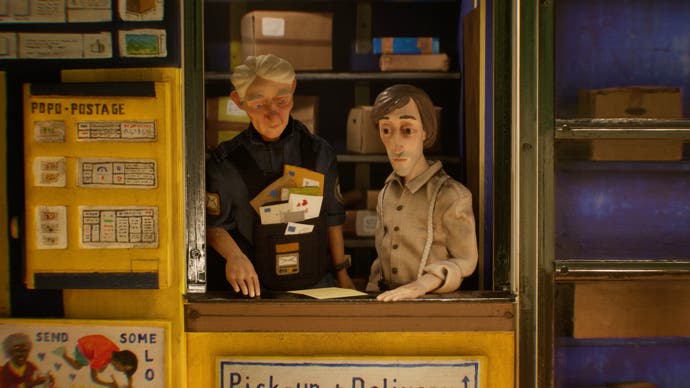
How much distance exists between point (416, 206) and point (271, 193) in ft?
1.77

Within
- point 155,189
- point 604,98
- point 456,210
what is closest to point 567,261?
point 456,210

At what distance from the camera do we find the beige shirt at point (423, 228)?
219cm

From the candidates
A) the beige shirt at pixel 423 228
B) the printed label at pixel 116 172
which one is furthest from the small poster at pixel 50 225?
the beige shirt at pixel 423 228

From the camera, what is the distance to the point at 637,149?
83.5 inches

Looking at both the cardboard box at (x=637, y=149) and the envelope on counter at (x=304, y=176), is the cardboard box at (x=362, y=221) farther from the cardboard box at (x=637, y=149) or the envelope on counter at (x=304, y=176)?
the cardboard box at (x=637, y=149)

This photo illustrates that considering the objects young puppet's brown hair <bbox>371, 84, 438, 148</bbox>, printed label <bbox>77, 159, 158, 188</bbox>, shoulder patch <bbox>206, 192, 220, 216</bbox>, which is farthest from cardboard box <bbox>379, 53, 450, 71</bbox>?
printed label <bbox>77, 159, 158, 188</bbox>

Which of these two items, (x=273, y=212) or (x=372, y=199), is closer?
(x=273, y=212)

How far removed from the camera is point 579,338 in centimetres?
212

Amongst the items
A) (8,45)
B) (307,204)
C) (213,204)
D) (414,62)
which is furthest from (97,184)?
(414,62)

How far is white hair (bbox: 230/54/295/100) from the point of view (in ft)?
7.35

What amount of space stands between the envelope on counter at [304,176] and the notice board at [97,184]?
19.4 inches

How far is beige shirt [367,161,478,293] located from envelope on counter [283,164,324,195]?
0.27 meters

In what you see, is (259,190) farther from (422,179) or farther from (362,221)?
(362,221)

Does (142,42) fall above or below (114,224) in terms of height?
above
